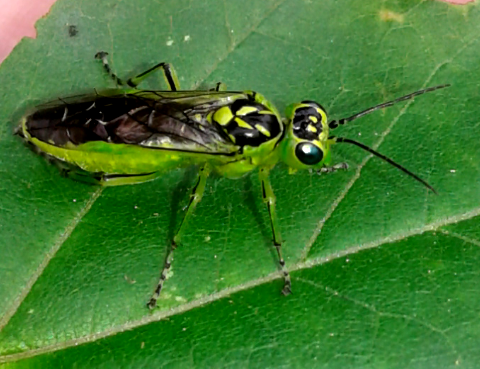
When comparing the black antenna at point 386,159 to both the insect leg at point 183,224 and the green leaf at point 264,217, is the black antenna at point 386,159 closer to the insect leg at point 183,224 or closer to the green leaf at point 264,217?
the green leaf at point 264,217

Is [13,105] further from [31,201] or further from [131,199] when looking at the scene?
[131,199]

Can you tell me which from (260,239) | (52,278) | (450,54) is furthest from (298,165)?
(52,278)

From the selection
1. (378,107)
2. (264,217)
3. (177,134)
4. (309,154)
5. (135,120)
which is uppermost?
(135,120)

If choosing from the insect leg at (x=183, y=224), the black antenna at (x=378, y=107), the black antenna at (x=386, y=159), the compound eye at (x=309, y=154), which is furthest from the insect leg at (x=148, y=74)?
the black antenna at (x=386, y=159)

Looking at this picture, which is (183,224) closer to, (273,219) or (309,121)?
(273,219)

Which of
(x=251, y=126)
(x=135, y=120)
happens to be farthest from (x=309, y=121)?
(x=135, y=120)

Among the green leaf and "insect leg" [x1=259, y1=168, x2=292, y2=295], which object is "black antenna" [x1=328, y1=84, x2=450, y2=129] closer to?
the green leaf
